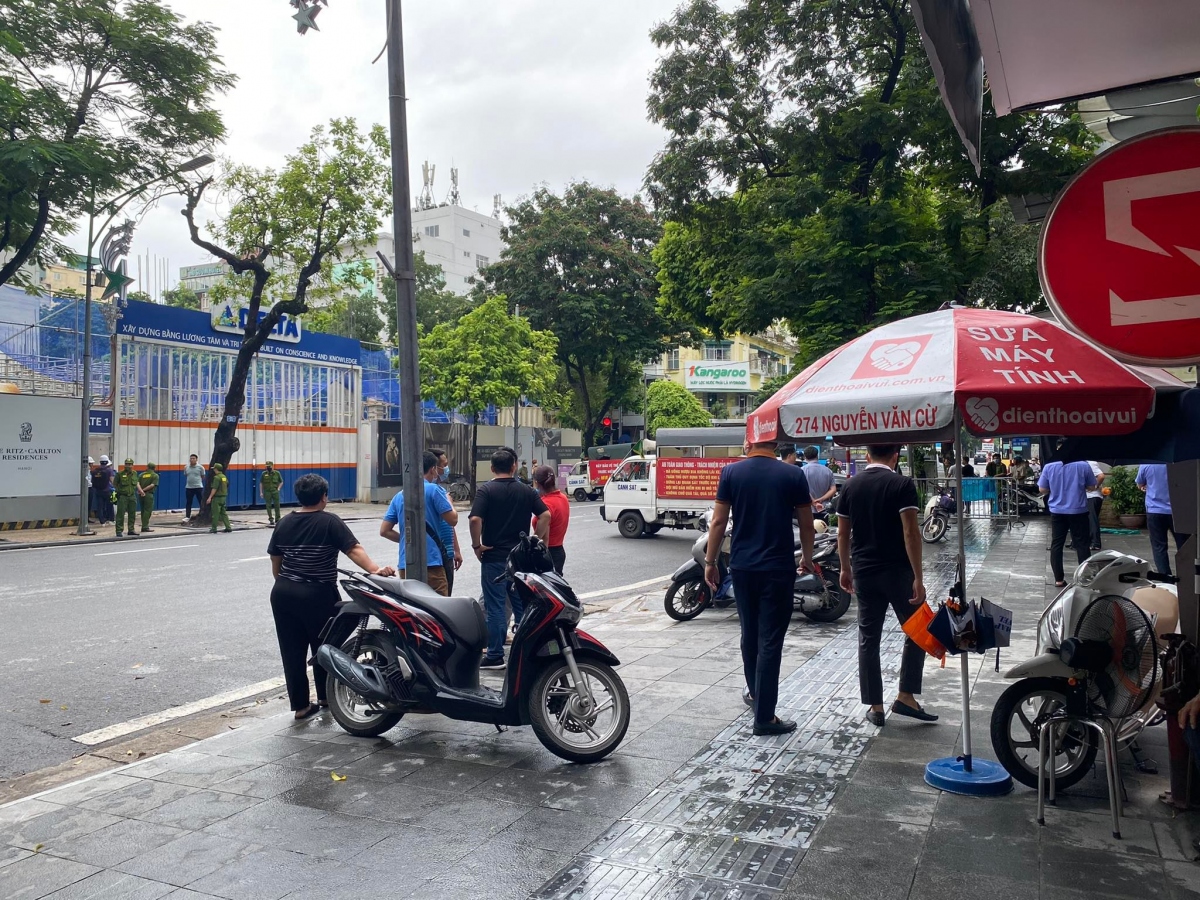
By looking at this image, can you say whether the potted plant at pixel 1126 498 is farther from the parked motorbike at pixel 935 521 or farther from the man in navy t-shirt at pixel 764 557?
the man in navy t-shirt at pixel 764 557

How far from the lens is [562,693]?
5.10 meters

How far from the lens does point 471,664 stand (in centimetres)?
545

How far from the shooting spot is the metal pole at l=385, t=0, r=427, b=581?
6430 mm

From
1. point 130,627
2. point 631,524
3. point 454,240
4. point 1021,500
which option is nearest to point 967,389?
point 130,627

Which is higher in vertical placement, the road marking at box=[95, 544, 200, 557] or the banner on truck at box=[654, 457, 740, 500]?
the banner on truck at box=[654, 457, 740, 500]

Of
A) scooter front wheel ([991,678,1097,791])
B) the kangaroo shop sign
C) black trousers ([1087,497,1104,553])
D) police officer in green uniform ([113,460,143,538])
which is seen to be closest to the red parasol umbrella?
scooter front wheel ([991,678,1097,791])

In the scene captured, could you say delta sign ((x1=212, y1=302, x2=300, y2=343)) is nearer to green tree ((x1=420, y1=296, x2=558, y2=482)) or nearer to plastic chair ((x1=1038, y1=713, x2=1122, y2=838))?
green tree ((x1=420, y1=296, x2=558, y2=482))

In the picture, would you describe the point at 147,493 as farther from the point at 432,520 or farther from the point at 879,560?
the point at 879,560

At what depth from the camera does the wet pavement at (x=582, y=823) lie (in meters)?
3.57

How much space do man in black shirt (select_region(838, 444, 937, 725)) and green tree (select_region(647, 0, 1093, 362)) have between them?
8.60m

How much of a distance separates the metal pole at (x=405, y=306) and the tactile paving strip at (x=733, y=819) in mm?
2533

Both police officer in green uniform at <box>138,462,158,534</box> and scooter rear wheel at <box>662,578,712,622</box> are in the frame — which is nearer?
scooter rear wheel at <box>662,578,712,622</box>

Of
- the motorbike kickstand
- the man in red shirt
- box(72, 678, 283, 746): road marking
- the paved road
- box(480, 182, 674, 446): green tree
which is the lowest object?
box(72, 678, 283, 746): road marking

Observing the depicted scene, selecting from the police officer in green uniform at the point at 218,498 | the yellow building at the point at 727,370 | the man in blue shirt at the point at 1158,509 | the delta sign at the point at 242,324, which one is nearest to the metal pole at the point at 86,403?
the police officer in green uniform at the point at 218,498
